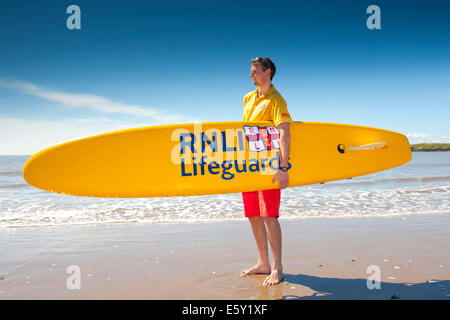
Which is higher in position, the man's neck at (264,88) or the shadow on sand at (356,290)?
the man's neck at (264,88)

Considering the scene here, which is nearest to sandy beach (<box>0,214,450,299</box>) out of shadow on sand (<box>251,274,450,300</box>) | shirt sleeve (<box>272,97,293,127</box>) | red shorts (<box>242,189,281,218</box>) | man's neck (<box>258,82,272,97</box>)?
shadow on sand (<box>251,274,450,300</box>)

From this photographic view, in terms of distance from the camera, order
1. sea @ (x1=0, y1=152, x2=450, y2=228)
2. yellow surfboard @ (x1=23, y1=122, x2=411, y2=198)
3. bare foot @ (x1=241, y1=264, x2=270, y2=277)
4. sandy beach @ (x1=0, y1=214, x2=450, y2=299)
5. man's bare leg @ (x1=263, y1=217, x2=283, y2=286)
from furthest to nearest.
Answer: sea @ (x1=0, y1=152, x2=450, y2=228)
yellow surfboard @ (x1=23, y1=122, x2=411, y2=198)
bare foot @ (x1=241, y1=264, x2=270, y2=277)
man's bare leg @ (x1=263, y1=217, x2=283, y2=286)
sandy beach @ (x1=0, y1=214, x2=450, y2=299)

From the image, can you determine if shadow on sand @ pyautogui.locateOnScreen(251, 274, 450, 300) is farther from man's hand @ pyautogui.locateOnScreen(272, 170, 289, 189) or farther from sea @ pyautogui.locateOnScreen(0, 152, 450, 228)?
sea @ pyautogui.locateOnScreen(0, 152, 450, 228)

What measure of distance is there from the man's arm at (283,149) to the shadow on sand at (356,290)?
74 centimetres

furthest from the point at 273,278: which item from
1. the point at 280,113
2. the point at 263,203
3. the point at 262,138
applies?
the point at 280,113

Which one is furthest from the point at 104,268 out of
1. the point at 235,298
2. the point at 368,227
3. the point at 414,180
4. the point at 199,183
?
the point at 414,180

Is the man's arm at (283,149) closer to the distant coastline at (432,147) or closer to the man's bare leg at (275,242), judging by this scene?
the man's bare leg at (275,242)

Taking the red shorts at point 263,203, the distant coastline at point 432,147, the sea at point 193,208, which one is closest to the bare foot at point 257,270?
the red shorts at point 263,203

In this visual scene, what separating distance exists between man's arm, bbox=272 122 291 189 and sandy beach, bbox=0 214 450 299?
0.76 metres

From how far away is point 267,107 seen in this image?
2.40 meters

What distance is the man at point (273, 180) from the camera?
231 centimetres

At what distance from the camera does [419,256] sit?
9.51 feet

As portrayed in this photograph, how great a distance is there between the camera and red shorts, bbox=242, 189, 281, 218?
2.35m

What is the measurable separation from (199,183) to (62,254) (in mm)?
1621
